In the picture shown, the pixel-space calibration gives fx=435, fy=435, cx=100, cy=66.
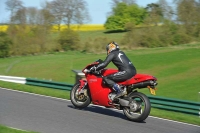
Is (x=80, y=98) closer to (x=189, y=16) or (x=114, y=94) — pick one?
(x=114, y=94)

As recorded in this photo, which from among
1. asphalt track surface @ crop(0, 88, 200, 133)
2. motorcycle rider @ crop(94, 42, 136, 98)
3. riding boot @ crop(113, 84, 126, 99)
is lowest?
asphalt track surface @ crop(0, 88, 200, 133)

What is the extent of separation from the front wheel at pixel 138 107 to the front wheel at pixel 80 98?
1213mm

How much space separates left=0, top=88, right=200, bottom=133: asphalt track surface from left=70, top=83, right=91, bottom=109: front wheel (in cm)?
17

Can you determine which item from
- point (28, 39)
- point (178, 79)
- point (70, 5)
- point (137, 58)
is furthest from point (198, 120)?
point (70, 5)

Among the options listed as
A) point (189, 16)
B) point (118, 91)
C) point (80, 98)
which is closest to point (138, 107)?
point (118, 91)

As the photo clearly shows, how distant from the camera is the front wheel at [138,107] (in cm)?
986

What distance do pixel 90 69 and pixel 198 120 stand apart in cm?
305

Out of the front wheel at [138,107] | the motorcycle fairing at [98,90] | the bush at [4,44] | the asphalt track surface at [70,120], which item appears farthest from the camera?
the bush at [4,44]

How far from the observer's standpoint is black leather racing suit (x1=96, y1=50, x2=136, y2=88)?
10341 mm

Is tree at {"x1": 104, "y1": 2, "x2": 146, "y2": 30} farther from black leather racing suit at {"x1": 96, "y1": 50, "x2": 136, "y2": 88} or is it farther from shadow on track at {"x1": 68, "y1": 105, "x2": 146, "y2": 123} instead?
black leather racing suit at {"x1": 96, "y1": 50, "x2": 136, "y2": 88}

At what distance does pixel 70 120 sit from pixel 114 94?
1349mm

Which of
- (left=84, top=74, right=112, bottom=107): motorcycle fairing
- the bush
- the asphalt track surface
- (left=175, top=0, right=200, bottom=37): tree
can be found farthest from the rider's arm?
(left=175, top=0, right=200, bottom=37): tree

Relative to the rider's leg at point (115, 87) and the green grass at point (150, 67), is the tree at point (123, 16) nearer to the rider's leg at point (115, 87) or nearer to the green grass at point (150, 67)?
the green grass at point (150, 67)

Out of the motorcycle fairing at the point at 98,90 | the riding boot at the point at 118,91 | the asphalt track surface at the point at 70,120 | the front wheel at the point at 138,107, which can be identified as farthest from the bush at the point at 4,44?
the front wheel at the point at 138,107
